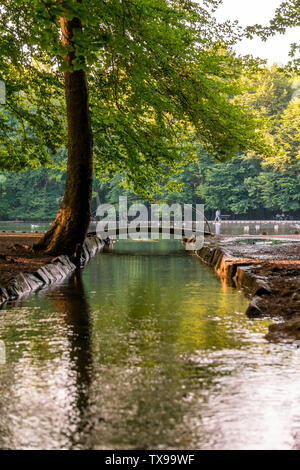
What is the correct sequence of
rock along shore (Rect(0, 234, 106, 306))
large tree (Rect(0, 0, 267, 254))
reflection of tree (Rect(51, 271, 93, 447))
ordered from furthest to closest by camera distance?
large tree (Rect(0, 0, 267, 254)) < rock along shore (Rect(0, 234, 106, 306)) < reflection of tree (Rect(51, 271, 93, 447))

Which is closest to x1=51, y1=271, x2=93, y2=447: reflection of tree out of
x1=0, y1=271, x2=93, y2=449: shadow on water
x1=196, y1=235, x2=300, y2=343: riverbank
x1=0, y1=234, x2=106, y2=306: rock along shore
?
→ x1=0, y1=271, x2=93, y2=449: shadow on water

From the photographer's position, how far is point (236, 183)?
68.0 m

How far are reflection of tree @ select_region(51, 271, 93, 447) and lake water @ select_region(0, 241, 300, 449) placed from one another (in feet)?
0.04

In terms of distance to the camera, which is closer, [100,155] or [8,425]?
[8,425]

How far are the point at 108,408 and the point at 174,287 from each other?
7910 mm

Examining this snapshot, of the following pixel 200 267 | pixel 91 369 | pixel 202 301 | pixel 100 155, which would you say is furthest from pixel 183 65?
pixel 91 369

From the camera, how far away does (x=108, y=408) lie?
15.2ft

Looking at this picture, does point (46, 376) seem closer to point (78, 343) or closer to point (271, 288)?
point (78, 343)

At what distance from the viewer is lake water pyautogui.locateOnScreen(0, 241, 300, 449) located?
412 cm

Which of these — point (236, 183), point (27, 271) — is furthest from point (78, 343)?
point (236, 183)

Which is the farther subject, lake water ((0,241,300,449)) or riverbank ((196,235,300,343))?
riverbank ((196,235,300,343))

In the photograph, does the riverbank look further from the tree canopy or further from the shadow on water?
the tree canopy

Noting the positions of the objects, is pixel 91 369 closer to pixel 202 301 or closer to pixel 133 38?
pixel 202 301

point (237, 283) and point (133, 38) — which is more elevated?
point (133, 38)
